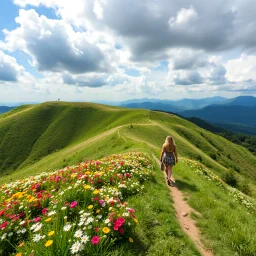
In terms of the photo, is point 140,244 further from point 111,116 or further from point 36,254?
point 111,116

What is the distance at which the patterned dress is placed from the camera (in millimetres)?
13518

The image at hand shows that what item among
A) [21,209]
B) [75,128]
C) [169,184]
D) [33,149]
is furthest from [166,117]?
[21,209]

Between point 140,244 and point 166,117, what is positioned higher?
point 140,244

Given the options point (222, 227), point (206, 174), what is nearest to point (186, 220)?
point (222, 227)

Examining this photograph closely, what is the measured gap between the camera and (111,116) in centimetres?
11931

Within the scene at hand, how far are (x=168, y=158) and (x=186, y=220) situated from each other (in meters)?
5.87

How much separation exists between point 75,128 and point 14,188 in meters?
110

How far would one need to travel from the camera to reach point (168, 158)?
13.7m

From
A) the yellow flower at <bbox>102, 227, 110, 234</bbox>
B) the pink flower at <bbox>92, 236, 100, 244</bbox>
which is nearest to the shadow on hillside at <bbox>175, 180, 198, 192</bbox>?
the yellow flower at <bbox>102, 227, 110, 234</bbox>

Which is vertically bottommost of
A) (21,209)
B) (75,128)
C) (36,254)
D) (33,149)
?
(33,149)

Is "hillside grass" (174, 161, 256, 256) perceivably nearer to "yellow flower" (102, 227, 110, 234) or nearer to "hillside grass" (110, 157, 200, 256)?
"hillside grass" (110, 157, 200, 256)

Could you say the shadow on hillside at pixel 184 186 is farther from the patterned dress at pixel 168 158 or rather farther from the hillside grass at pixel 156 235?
the hillside grass at pixel 156 235

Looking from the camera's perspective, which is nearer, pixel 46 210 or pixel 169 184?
pixel 46 210

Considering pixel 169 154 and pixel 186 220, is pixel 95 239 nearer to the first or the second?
pixel 186 220
